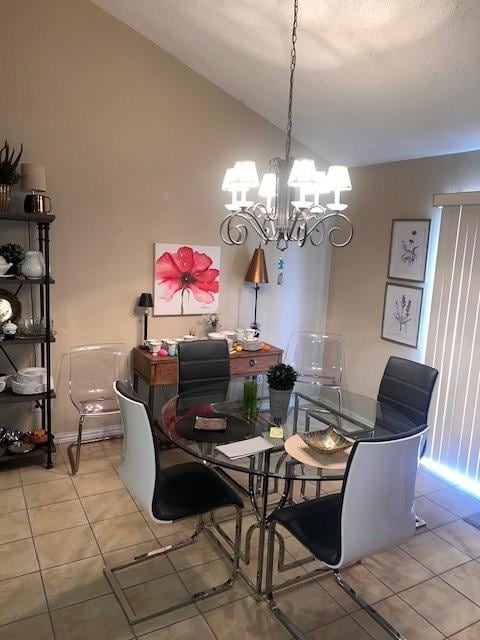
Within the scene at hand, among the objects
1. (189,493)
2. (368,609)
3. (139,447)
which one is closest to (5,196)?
(139,447)

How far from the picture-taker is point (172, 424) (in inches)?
101

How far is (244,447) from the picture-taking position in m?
2.30

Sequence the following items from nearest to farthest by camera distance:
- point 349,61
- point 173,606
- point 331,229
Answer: point 173,606 → point 331,229 → point 349,61

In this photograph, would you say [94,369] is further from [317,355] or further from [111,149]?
[317,355]

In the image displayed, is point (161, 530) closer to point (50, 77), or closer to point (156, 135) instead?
point (156, 135)

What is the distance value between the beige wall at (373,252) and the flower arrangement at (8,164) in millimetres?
2799

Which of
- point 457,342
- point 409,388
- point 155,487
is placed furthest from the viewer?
point 457,342

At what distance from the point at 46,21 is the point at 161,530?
134 inches

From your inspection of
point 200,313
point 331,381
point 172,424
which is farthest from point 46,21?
point 331,381

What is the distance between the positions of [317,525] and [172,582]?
0.84m

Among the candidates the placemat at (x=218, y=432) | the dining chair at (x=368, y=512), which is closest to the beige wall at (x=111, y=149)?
the placemat at (x=218, y=432)

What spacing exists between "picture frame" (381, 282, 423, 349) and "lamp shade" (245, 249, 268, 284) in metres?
1.05

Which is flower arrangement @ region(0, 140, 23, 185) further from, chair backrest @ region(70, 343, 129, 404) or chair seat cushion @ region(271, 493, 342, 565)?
chair seat cushion @ region(271, 493, 342, 565)

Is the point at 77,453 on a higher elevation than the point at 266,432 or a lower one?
lower
